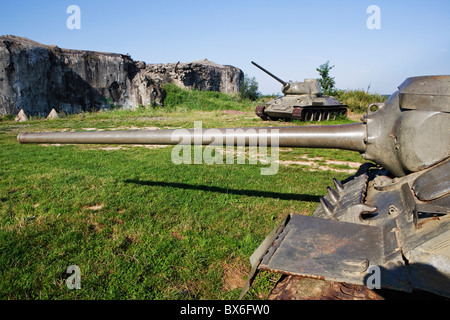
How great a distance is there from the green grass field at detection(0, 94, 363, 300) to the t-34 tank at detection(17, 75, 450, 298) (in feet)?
3.98

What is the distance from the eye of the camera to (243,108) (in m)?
26.9

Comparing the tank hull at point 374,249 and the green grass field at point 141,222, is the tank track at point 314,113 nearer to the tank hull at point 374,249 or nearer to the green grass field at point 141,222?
the green grass field at point 141,222

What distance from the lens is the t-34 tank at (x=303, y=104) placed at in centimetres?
1524

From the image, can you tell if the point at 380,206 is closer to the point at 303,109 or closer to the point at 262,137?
the point at 262,137

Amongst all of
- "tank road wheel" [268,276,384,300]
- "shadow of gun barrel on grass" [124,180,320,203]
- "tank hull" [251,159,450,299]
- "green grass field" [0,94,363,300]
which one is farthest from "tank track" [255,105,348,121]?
"tank road wheel" [268,276,384,300]

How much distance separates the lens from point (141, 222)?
4168 mm

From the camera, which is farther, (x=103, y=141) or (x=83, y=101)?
(x=83, y=101)

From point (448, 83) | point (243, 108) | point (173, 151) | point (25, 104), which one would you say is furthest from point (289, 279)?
point (243, 108)

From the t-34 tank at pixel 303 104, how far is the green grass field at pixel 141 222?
26.3 ft

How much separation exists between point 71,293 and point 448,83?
346 cm

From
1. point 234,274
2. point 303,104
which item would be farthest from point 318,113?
point 234,274

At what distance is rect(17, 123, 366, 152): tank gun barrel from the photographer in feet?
8.89

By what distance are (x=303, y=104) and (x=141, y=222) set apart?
12.7 m
